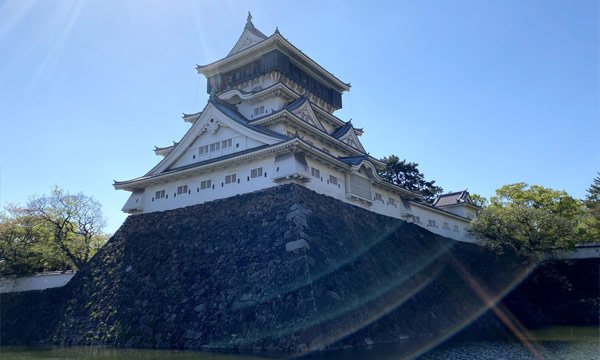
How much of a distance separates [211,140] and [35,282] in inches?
435

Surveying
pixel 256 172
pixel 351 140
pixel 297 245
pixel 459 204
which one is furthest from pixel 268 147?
pixel 459 204

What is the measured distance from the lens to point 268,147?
15750mm

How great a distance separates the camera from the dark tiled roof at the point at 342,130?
22.7m

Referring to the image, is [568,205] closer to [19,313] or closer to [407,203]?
[407,203]

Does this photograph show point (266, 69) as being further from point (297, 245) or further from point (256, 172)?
point (297, 245)

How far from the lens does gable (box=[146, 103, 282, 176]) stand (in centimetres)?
1753

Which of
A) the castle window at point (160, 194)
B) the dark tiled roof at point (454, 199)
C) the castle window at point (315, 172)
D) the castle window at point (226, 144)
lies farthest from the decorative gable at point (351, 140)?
the dark tiled roof at point (454, 199)

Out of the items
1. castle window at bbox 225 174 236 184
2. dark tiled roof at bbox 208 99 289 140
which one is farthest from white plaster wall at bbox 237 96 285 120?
castle window at bbox 225 174 236 184

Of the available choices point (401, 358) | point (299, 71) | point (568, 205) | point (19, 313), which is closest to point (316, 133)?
point (299, 71)

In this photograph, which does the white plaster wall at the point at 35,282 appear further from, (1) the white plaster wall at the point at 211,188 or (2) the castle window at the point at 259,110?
(2) the castle window at the point at 259,110

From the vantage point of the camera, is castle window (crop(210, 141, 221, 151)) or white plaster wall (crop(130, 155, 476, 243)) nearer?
white plaster wall (crop(130, 155, 476, 243))

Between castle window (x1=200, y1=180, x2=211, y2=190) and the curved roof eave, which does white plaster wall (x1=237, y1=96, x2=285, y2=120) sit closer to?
the curved roof eave

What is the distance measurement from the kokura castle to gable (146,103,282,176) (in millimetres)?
44

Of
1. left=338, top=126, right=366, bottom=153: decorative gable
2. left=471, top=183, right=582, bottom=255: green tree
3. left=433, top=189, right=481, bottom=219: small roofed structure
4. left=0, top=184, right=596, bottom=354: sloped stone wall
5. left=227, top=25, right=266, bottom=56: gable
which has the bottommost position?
left=0, top=184, right=596, bottom=354: sloped stone wall
